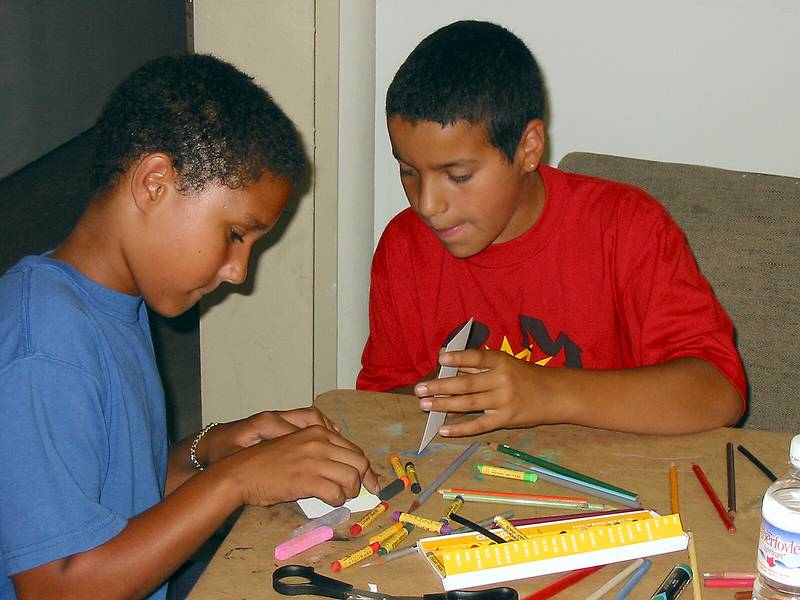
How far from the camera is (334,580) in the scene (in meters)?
0.98

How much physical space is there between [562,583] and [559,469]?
24 centimetres

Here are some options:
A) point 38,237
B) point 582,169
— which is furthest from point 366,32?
point 38,237

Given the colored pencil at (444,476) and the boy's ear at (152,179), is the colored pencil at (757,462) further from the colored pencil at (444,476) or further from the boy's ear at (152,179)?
the boy's ear at (152,179)

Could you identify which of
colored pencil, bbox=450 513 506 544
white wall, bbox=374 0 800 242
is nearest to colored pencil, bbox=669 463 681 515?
colored pencil, bbox=450 513 506 544

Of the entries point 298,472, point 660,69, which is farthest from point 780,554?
point 660,69

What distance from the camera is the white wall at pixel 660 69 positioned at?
205cm

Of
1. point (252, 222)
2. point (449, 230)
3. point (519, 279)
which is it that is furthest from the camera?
point (519, 279)

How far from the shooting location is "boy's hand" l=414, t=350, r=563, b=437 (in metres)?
1.26

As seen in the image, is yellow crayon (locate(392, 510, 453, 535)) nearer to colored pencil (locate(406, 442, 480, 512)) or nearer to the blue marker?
colored pencil (locate(406, 442, 480, 512))

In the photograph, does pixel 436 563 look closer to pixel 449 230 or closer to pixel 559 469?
pixel 559 469

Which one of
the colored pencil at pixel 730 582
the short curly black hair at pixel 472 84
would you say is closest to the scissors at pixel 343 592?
the colored pencil at pixel 730 582

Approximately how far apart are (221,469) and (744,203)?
3.62 feet

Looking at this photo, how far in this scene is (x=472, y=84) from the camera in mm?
1492

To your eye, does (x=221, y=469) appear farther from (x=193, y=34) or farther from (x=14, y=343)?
(x=193, y=34)
